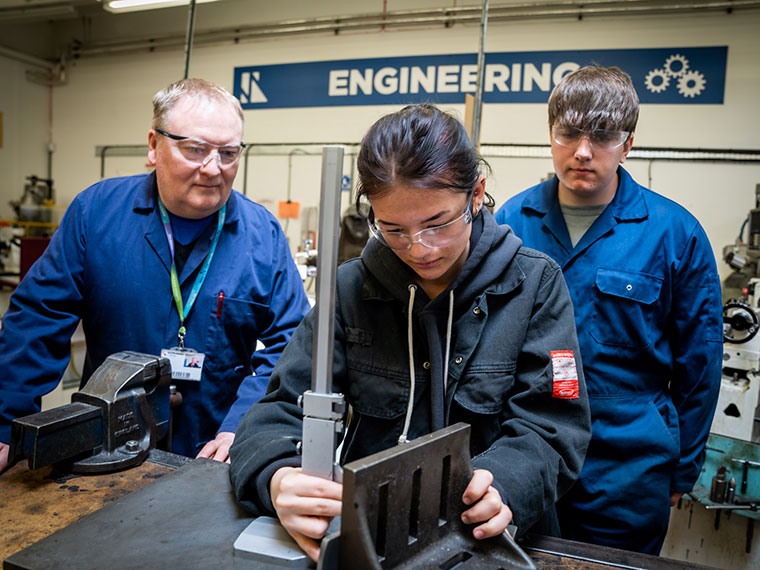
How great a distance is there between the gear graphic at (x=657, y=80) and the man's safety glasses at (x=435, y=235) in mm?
4227

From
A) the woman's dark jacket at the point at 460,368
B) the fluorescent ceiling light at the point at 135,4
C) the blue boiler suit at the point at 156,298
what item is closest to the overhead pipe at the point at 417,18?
the fluorescent ceiling light at the point at 135,4

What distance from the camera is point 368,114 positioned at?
17.6 ft

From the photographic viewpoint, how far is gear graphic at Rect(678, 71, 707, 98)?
436 centimetres

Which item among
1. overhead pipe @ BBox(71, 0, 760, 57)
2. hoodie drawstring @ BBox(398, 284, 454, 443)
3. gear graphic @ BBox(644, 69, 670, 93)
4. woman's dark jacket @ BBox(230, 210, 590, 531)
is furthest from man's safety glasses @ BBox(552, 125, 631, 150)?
overhead pipe @ BBox(71, 0, 760, 57)

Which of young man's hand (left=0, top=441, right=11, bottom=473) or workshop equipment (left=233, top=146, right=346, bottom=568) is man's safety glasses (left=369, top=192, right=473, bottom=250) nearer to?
workshop equipment (left=233, top=146, right=346, bottom=568)

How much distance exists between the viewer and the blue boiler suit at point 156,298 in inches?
55.5

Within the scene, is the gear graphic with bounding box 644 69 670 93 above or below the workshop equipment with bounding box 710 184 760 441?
above

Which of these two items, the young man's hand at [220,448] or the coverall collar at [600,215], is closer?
the young man's hand at [220,448]

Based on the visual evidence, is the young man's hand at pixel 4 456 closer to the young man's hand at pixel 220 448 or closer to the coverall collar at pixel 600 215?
the young man's hand at pixel 220 448

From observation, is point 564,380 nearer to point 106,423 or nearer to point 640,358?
point 640,358

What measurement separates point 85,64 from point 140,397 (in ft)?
22.4

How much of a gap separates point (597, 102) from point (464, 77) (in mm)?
3838

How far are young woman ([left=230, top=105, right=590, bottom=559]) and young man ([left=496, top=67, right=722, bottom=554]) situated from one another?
450 millimetres

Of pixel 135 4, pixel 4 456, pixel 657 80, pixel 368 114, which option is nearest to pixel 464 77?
pixel 368 114
